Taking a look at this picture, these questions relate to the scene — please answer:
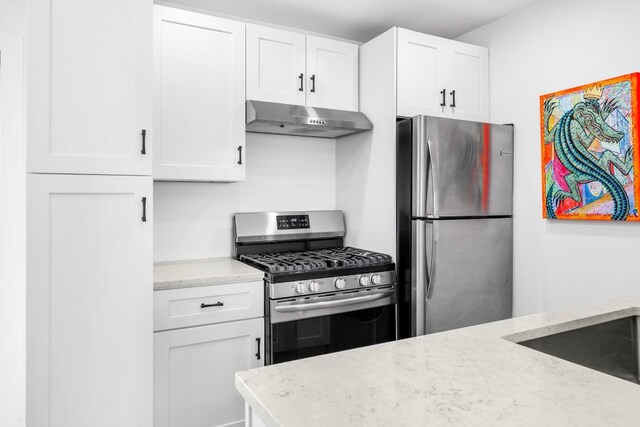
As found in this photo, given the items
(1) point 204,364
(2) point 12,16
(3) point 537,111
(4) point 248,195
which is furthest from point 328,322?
(2) point 12,16

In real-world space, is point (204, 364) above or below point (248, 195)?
below

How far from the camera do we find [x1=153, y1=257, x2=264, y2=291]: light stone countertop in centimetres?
202

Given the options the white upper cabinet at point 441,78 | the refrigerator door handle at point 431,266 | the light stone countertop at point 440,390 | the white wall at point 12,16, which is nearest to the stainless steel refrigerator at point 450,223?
the refrigerator door handle at point 431,266

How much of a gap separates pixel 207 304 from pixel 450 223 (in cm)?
142

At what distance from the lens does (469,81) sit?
113 inches

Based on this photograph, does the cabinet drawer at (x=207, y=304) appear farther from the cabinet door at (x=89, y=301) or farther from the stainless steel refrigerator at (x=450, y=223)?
the stainless steel refrigerator at (x=450, y=223)

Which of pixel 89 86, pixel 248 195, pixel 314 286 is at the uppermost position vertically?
pixel 89 86

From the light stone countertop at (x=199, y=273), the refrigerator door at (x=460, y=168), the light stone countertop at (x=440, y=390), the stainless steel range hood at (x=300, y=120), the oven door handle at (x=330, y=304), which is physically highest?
the stainless steel range hood at (x=300, y=120)

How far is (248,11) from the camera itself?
271cm

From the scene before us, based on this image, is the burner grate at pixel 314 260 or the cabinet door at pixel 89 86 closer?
the cabinet door at pixel 89 86

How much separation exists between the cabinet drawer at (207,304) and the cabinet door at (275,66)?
114cm

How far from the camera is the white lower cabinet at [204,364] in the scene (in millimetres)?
1987

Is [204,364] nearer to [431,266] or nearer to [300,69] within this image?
[431,266]

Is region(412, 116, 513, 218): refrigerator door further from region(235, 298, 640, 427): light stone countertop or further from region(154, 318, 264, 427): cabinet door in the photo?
region(235, 298, 640, 427): light stone countertop
